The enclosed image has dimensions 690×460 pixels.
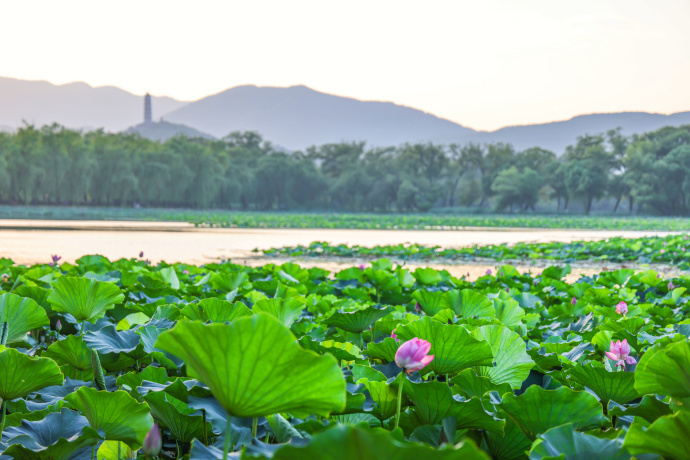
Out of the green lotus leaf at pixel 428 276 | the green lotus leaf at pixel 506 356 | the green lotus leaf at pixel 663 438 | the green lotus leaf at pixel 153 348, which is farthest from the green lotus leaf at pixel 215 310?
the green lotus leaf at pixel 428 276

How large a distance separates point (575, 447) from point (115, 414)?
30.1 inches

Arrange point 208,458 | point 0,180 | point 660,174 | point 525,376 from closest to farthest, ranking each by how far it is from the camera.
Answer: point 208,458, point 525,376, point 0,180, point 660,174

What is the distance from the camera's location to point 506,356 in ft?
4.40

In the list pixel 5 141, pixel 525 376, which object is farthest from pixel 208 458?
pixel 5 141

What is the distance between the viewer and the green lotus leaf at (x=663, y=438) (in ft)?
2.41

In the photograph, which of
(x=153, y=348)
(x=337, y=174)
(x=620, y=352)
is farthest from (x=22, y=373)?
(x=337, y=174)

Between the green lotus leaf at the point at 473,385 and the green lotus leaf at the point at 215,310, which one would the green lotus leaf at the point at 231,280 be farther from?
the green lotus leaf at the point at 473,385

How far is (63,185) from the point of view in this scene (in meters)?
39.9

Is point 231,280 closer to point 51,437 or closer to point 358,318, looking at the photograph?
point 358,318

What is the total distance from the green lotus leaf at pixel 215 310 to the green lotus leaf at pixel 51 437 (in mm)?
525

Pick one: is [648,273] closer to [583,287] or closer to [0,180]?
[583,287]

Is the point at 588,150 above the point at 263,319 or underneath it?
above

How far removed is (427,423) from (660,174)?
56.4 m

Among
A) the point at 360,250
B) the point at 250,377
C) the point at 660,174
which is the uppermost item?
the point at 660,174
